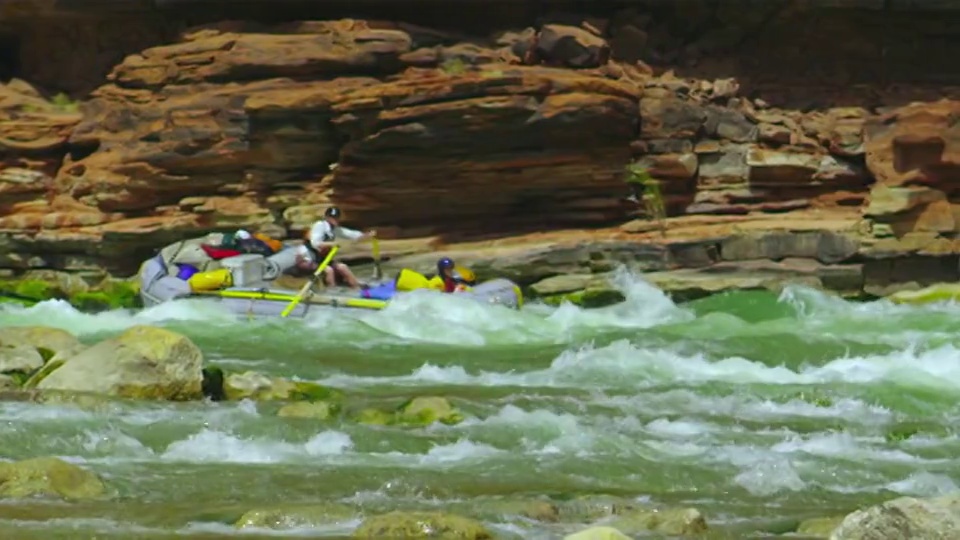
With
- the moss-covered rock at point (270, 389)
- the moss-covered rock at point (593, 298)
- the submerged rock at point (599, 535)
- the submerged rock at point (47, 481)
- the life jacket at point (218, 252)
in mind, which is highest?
the submerged rock at point (599, 535)

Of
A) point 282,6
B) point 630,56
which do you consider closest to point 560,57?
point 630,56

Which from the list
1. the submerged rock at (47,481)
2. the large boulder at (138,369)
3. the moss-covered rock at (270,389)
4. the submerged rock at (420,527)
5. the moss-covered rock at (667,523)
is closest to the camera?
the submerged rock at (420,527)

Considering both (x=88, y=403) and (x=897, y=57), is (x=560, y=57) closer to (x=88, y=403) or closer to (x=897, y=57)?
(x=897, y=57)

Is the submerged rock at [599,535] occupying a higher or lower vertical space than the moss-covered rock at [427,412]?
higher

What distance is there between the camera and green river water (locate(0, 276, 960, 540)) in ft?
33.4

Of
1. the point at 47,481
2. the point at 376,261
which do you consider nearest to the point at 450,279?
the point at 376,261

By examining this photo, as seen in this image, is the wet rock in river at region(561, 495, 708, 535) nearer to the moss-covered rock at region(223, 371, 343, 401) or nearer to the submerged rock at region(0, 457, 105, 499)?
the submerged rock at region(0, 457, 105, 499)

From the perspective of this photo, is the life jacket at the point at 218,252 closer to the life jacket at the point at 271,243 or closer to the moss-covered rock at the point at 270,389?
the life jacket at the point at 271,243

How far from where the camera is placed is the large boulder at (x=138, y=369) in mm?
13266

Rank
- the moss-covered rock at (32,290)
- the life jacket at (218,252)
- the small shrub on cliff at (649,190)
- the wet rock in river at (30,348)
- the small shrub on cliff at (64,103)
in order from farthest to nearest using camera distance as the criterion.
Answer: the small shrub on cliff at (64,103) → the small shrub on cliff at (649,190) → the moss-covered rock at (32,290) → the life jacket at (218,252) → the wet rock in river at (30,348)

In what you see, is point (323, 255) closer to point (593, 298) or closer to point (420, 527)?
point (593, 298)

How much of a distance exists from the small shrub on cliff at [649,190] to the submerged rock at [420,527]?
15855mm

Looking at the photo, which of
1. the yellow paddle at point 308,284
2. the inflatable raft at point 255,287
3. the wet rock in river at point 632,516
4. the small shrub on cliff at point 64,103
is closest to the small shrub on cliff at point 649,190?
the inflatable raft at point 255,287

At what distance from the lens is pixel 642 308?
71.2ft
